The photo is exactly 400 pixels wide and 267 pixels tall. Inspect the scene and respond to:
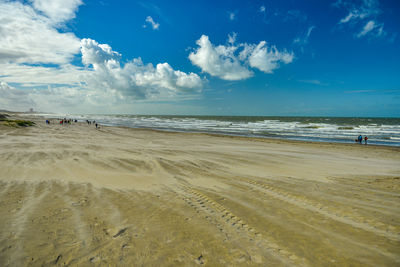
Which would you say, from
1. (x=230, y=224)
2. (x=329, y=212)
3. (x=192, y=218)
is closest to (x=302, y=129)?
(x=329, y=212)

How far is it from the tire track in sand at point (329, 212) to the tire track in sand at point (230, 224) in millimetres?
2245

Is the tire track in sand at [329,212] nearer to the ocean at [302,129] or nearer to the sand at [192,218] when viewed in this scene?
the sand at [192,218]

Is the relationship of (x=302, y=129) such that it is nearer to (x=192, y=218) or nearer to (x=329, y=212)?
(x=329, y=212)

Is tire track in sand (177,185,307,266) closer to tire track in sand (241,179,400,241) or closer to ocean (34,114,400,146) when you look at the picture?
tire track in sand (241,179,400,241)

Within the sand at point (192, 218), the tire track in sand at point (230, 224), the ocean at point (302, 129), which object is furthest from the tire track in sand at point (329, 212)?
the ocean at point (302, 129)

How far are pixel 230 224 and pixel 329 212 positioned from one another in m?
3.05

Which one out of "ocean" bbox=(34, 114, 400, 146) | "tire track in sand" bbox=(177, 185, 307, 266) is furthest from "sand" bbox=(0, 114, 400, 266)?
"ocean" bbox=(34, 114, 400, 146)

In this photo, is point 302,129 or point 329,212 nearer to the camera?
point 329,212

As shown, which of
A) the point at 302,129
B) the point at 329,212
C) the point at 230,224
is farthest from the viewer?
the point at 302,129

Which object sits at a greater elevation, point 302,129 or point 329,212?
point 302,129

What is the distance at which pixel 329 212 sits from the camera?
5488mm

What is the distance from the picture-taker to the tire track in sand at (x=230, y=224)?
367 cm

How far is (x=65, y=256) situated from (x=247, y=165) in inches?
381

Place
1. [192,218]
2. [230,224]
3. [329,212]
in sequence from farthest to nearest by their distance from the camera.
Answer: [329,212]
[192,218]
[230,224]
